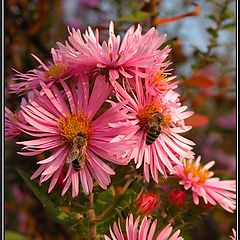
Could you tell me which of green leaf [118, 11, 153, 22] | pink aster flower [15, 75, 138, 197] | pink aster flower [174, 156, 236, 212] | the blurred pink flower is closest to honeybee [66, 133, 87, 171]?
pink aster flower [15, 75, 138, 197]

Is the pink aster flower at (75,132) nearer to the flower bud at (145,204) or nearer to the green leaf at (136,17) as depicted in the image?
the flower bud at (145,204)

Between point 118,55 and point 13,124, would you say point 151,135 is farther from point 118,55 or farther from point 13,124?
point 13,124

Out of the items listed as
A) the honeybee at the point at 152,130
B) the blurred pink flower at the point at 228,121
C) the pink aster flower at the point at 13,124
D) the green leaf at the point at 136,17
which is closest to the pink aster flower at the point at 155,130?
the honeybee at the point at 152,130

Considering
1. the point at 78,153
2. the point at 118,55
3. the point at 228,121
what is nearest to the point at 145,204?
the point at 78,153

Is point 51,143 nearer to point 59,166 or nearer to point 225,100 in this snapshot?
point 59,166

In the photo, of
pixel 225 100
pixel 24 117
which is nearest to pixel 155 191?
pixel 24 117
